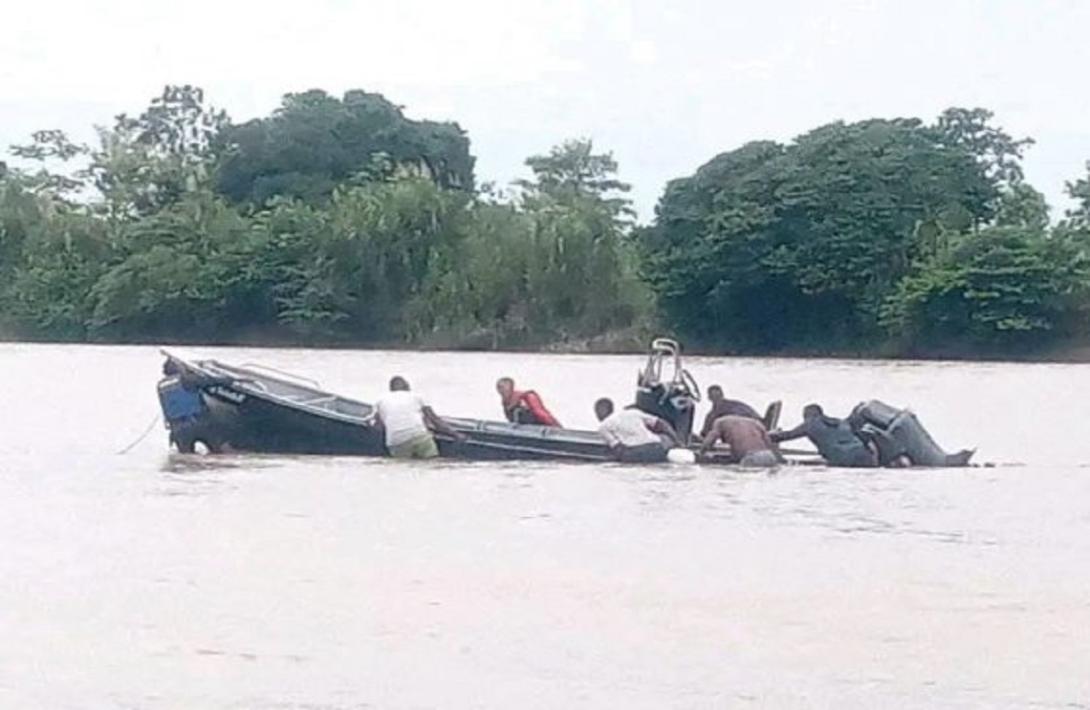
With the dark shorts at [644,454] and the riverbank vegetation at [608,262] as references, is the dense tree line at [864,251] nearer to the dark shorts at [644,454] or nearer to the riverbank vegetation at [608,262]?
the riverbank vegetation at [608,262]

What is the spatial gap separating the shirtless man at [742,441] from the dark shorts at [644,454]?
0.39m

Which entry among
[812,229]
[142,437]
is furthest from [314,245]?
[142,437]

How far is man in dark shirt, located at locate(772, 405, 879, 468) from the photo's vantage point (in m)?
21.3

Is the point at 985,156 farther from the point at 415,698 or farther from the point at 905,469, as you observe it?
the point at 415,698

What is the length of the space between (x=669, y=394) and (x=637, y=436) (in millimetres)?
790

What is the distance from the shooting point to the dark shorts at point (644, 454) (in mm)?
21281

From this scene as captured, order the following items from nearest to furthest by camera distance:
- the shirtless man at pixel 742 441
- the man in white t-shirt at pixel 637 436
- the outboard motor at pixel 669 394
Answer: the shirtless man at pixel 742 441 → the man in white t-shirt at pixel 637 436 → the outboard motor at pixel 669 394

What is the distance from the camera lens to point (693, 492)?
65.1 ft

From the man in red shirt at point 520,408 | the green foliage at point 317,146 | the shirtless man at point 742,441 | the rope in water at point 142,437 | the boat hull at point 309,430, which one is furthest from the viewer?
the green foliage at point 317,146

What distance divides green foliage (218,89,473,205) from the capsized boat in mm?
44550

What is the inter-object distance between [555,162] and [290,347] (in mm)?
19132

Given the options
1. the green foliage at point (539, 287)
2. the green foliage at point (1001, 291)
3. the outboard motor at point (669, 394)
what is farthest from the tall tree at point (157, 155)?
the outboard motor at point (669, 394)

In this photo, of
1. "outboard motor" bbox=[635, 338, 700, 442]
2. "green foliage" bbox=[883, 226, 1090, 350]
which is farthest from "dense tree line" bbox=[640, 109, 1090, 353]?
"outboard motor" bbox=[635, 338, 700, 442]

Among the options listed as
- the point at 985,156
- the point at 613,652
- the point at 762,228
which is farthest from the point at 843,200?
the point at 613,652
